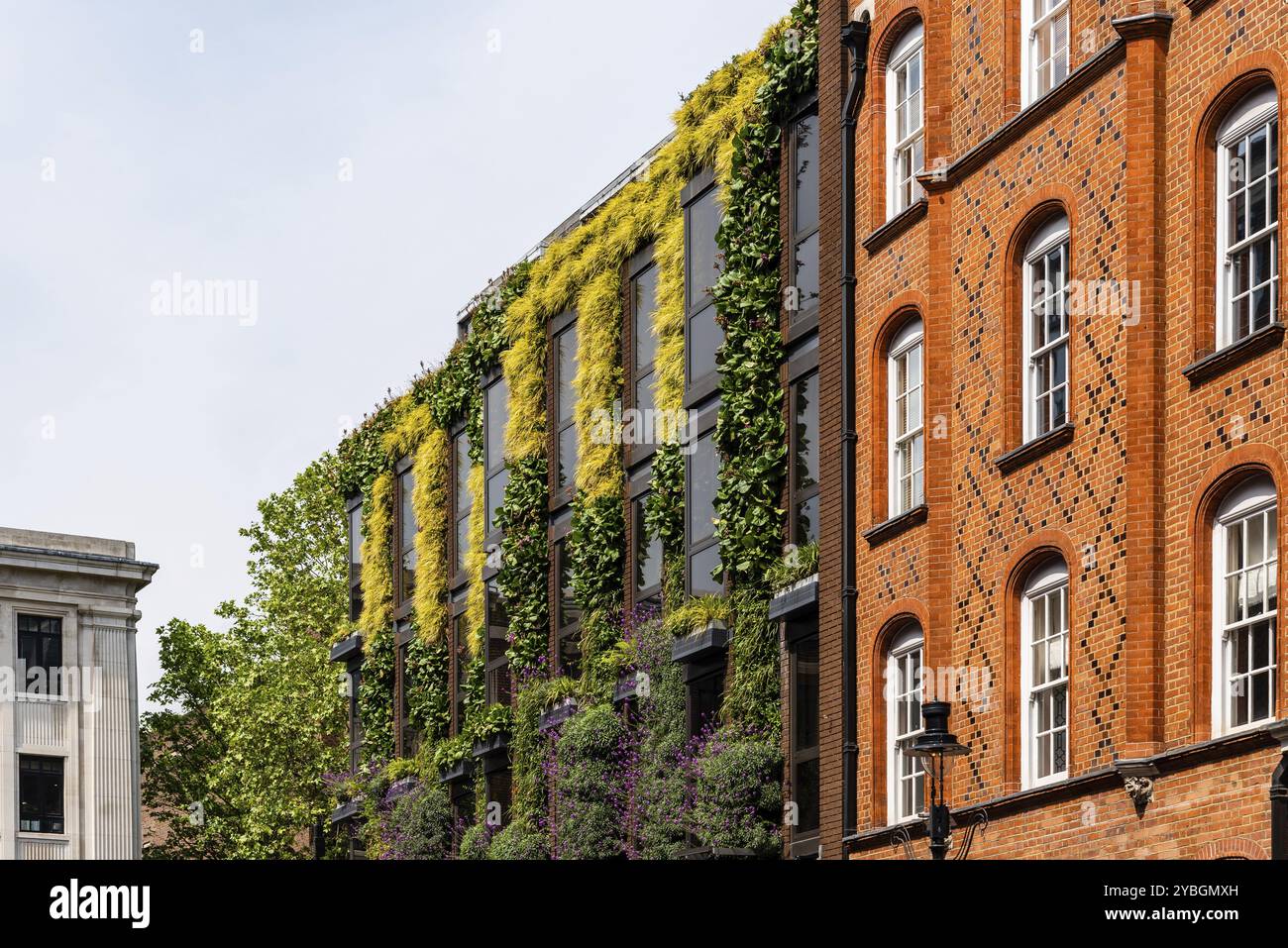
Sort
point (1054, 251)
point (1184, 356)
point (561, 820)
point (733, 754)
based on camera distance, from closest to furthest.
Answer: point (1184, 356), point (1054, 251), point (733, 754), point (561, 820)

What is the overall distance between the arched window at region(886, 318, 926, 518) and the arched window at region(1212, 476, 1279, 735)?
6.69 meters

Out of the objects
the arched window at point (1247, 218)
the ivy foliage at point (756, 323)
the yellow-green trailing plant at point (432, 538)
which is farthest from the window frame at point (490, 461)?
the arched window at point (1247, 218)

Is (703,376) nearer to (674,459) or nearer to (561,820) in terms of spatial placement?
(674,459)

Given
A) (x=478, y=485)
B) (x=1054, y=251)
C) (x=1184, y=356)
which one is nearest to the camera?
(x=1184, y=356)

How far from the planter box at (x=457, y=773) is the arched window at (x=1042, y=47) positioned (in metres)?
21.4

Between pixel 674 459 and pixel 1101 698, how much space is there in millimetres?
13550

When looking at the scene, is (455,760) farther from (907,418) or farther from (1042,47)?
(1042,47)

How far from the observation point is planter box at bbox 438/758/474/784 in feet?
139

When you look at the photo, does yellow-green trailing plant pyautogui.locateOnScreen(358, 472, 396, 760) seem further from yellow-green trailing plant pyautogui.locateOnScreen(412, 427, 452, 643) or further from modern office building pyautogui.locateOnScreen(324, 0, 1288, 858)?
modern office building pyautogui.locateOnScreen(324, 0, 1288, 858)

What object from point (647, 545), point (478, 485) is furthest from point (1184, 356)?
point (478, 485)

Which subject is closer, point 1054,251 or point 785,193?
point 1054,251

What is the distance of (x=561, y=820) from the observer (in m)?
36.0

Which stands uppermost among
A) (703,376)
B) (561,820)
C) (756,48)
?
(756,48)

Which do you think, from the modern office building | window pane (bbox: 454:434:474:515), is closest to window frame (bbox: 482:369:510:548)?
the modern office building
